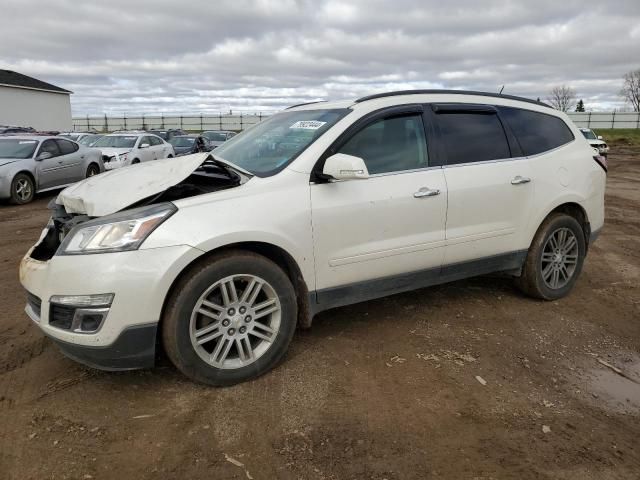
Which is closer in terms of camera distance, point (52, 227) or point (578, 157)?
point (52, 227)

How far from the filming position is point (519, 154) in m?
4.54

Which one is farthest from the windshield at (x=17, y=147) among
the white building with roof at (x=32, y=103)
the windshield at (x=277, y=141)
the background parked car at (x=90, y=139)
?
the white building with roof at (x=32, y=103)

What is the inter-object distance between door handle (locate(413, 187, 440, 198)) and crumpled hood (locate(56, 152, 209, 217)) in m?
1.56

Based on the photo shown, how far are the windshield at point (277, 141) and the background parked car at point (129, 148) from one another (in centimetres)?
1331

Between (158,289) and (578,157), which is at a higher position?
(578,157)

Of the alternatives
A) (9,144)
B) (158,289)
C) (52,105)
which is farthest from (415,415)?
(52,105)

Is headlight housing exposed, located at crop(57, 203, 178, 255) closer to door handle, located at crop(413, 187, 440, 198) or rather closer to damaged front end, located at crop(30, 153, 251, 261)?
damaged front end, located at crop(30, 153, 251, 261)

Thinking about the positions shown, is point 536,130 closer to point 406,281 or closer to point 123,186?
point 406,281

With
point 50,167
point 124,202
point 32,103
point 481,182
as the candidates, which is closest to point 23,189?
point 50,167

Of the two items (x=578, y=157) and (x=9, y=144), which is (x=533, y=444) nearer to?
(x=578, y=157)

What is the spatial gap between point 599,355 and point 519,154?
5.70ft

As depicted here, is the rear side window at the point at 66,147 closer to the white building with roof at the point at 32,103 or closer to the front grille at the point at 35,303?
the front grille at the point at 35,303

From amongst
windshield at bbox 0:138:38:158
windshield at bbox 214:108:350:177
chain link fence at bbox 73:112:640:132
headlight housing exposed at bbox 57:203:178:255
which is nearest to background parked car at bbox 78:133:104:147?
windshield at bbox 0:138:38:158

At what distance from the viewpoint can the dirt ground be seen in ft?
8.52
